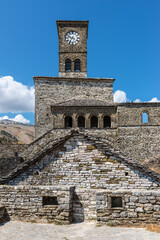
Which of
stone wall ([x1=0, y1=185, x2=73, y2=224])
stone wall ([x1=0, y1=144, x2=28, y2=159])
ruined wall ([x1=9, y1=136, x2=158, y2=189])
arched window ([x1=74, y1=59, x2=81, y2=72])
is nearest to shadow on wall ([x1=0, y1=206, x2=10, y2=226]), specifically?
stone wall ([x1=0, y1=185, x2=73, y2=224])

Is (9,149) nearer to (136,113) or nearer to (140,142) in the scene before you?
(140,142)

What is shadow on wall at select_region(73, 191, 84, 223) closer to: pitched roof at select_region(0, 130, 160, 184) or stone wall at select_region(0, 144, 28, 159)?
pitched roof at select_region(0, 130, 160, 184)

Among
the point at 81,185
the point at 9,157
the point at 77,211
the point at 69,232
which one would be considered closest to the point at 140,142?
the point at 9,157

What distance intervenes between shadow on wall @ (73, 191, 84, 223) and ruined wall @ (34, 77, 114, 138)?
19.2m

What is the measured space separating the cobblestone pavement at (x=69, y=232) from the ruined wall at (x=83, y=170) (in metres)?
1.71

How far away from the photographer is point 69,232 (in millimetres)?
5344

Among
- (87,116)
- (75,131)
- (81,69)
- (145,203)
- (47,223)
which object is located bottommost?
(47,223)

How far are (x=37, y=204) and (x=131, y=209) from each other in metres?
3.04

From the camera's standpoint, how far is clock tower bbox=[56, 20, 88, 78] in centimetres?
2914

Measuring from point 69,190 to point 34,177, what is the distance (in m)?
2.05

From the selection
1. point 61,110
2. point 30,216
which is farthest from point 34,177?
point 61,110

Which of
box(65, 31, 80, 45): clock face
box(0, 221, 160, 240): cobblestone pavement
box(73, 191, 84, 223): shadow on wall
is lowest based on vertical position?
box(0, 221, 160, 240): cobblestone pavement

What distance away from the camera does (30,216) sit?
6.27m

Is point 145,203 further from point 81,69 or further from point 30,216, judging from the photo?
point 81,69
